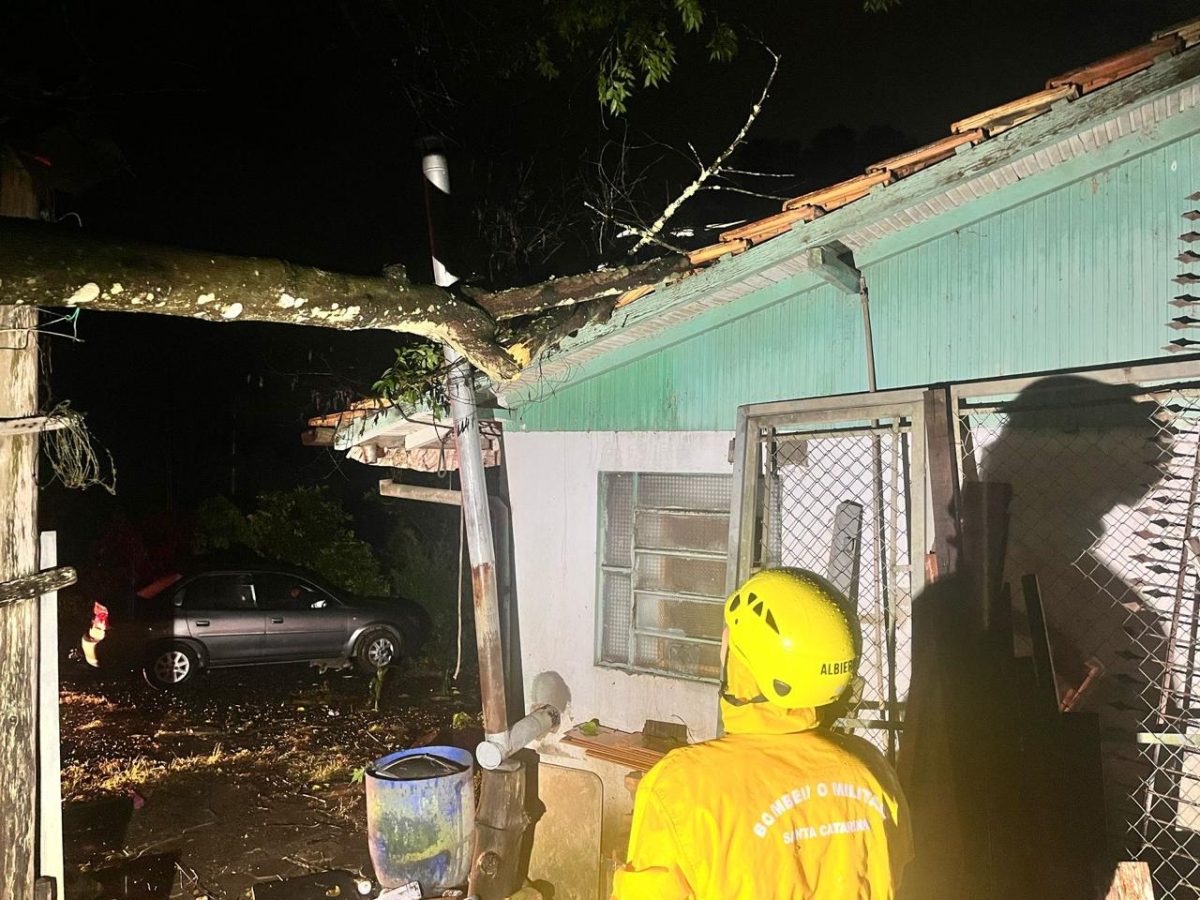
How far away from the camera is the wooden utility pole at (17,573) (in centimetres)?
350

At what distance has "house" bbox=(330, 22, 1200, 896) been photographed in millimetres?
3799

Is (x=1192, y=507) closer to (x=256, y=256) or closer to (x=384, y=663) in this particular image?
(x=256, y=256)

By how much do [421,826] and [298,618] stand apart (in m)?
6.93

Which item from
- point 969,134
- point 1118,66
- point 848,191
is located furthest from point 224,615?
point 1118,66

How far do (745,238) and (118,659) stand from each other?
988 centimetres

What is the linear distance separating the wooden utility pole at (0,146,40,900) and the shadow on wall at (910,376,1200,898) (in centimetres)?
410

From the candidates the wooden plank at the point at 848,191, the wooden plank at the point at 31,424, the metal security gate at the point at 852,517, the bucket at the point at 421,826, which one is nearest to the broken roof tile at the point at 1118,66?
the wooden plank at the point at 848,191

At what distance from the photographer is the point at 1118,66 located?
3721mm

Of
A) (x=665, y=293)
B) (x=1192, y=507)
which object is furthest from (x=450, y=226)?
(x=1192, y=507)

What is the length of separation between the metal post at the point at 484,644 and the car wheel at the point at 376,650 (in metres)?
6.79

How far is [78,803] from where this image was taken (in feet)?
23.4

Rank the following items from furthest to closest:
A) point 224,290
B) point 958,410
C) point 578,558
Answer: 1. point 578,558
2. point 958,410
3. point 224,290

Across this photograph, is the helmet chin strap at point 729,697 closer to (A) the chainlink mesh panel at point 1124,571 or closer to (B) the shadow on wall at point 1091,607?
(B) the shadow on wall at point 1091,607

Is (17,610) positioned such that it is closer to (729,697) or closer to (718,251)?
(729,697)
